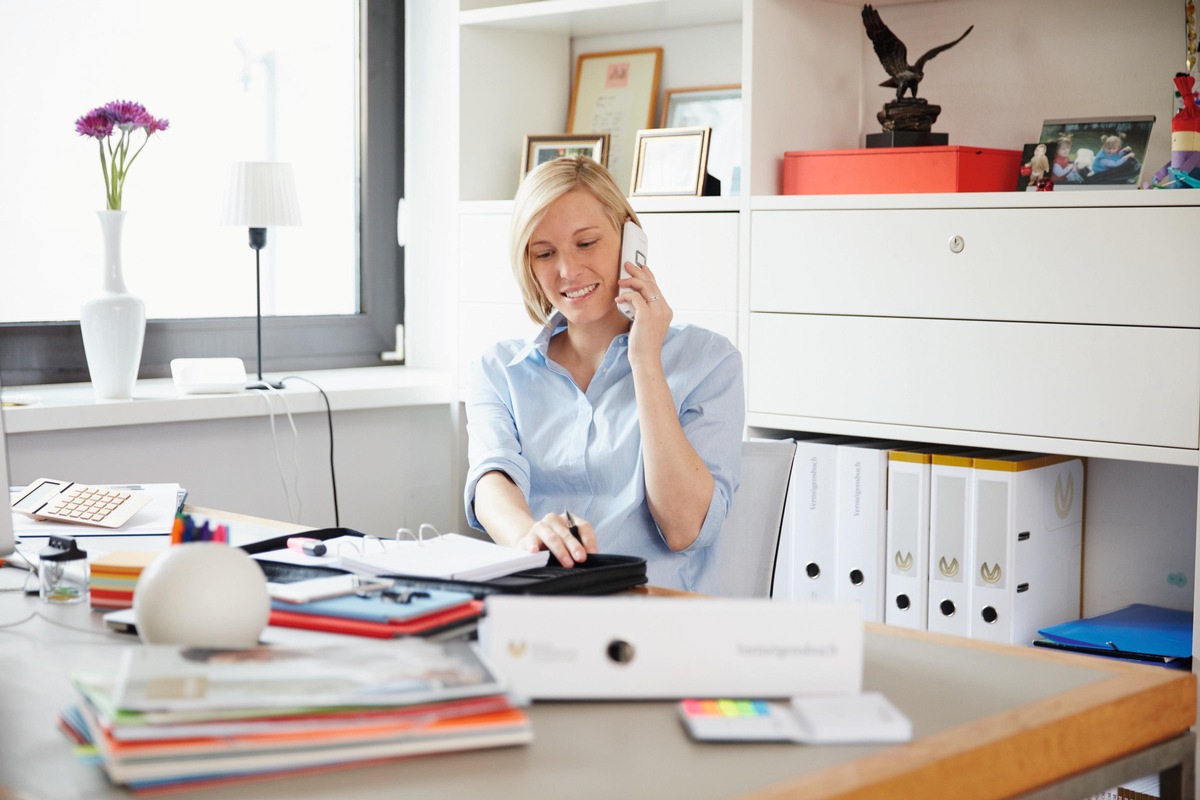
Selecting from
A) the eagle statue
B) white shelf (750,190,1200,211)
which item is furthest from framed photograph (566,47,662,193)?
the eagle statue

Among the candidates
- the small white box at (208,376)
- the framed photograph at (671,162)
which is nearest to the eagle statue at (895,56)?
the framed photograph at (671,162)

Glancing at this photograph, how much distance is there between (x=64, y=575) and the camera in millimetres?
1500

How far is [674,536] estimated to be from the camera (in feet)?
Answer: 6.38

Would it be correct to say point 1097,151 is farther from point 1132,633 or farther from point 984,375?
point 1132,633

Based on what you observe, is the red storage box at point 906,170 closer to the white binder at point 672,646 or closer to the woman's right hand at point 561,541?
the woman's right hand at point 561,541

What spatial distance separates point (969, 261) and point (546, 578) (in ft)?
4.78

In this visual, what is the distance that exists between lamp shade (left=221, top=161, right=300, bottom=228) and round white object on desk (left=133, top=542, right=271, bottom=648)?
79.8 inches

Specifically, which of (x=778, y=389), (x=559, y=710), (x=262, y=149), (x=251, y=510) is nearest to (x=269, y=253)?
(x=262, y=149)

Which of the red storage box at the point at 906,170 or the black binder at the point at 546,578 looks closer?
the black binder at the point at 546,578

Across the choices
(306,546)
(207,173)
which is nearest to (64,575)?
(306,546)

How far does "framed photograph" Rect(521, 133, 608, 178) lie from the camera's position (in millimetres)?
3320

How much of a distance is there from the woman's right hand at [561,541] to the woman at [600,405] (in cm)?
34

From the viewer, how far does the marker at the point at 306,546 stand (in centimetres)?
151

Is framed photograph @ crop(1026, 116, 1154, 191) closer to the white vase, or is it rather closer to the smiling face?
the smiling face
